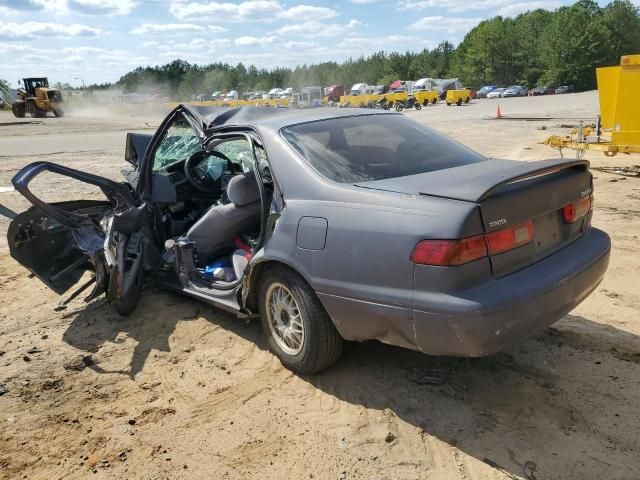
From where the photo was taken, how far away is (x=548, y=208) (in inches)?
118

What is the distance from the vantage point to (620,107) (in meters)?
9.62

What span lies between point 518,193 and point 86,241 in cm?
376

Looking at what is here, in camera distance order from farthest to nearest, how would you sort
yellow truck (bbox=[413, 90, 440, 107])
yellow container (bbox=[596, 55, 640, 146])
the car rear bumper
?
1. yellow truck (bbox=[413, 90, 440, 107])
2. yellow container (bbox=[596, 55, 640, 146])
3. the car rear bumper

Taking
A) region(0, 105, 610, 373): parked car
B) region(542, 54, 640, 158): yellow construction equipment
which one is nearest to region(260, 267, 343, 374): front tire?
region(0, 105, 610, 373): parked car

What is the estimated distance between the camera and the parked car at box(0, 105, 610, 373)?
2633 millimetres

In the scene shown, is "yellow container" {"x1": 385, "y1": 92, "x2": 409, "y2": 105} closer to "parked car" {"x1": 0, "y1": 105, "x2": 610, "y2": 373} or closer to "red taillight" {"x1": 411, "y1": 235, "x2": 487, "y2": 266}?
"parked car" {"x1": 0, "y1": 105, "x2": 610, "y2": 373}

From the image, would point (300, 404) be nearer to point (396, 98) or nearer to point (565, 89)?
point (396, 98)

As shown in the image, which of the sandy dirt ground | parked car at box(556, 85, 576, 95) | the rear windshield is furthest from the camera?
parked car at box(556, 85, 576, 95)

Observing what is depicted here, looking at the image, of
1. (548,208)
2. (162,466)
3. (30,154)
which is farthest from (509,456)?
(30,154)

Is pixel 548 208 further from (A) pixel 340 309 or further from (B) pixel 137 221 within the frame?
(B) pixel 137 221

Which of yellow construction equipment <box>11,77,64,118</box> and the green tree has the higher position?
the green tree

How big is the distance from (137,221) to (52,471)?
231cm

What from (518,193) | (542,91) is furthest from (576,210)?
(542,91)

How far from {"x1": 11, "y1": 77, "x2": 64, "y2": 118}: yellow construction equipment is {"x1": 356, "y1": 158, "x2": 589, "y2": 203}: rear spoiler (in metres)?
45.2
